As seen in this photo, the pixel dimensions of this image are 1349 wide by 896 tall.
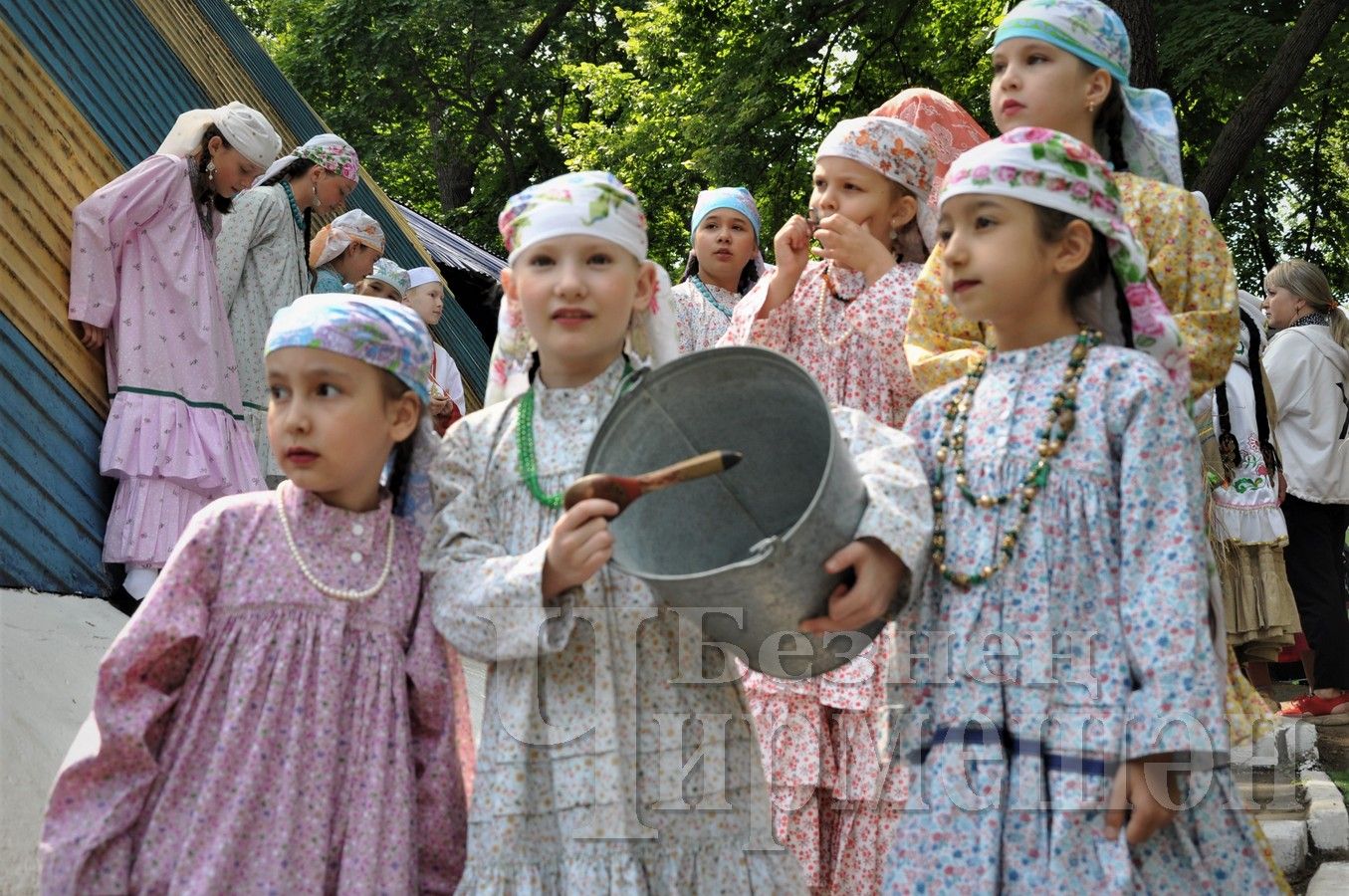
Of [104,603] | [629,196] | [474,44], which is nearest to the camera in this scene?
[629,196]

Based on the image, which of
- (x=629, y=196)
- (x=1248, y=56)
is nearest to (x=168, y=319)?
(x=629, y=196)

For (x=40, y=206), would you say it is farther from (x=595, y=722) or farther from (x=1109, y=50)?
(x=1109, y=50)

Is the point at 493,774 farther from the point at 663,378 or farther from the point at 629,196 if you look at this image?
the point at 629,196

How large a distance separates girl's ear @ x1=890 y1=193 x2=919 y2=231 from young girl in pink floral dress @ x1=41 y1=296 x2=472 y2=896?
63.4 inches

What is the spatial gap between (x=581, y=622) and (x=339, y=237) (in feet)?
18.3

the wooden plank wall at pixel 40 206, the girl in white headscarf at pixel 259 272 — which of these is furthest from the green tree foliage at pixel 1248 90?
the wooden plank wall at pixel 40 206

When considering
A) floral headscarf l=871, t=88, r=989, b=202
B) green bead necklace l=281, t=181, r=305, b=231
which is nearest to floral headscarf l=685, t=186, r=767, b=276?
floral headscarf l=871, t=88, r=989, b=202

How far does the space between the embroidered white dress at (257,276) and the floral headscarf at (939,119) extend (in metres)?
3.06

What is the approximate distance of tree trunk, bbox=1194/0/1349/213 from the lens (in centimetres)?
1011

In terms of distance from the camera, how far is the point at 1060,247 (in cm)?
296

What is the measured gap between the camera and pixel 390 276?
8594mm

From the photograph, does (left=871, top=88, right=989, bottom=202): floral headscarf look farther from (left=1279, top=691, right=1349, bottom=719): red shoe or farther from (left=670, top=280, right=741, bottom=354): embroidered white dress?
(left=1279, top=691, right=1349, bottom=719): red shoe

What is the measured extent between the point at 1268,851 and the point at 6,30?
5404 millimetres

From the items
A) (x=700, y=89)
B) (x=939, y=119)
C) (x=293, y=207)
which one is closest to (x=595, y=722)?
(x=939, y=119)
